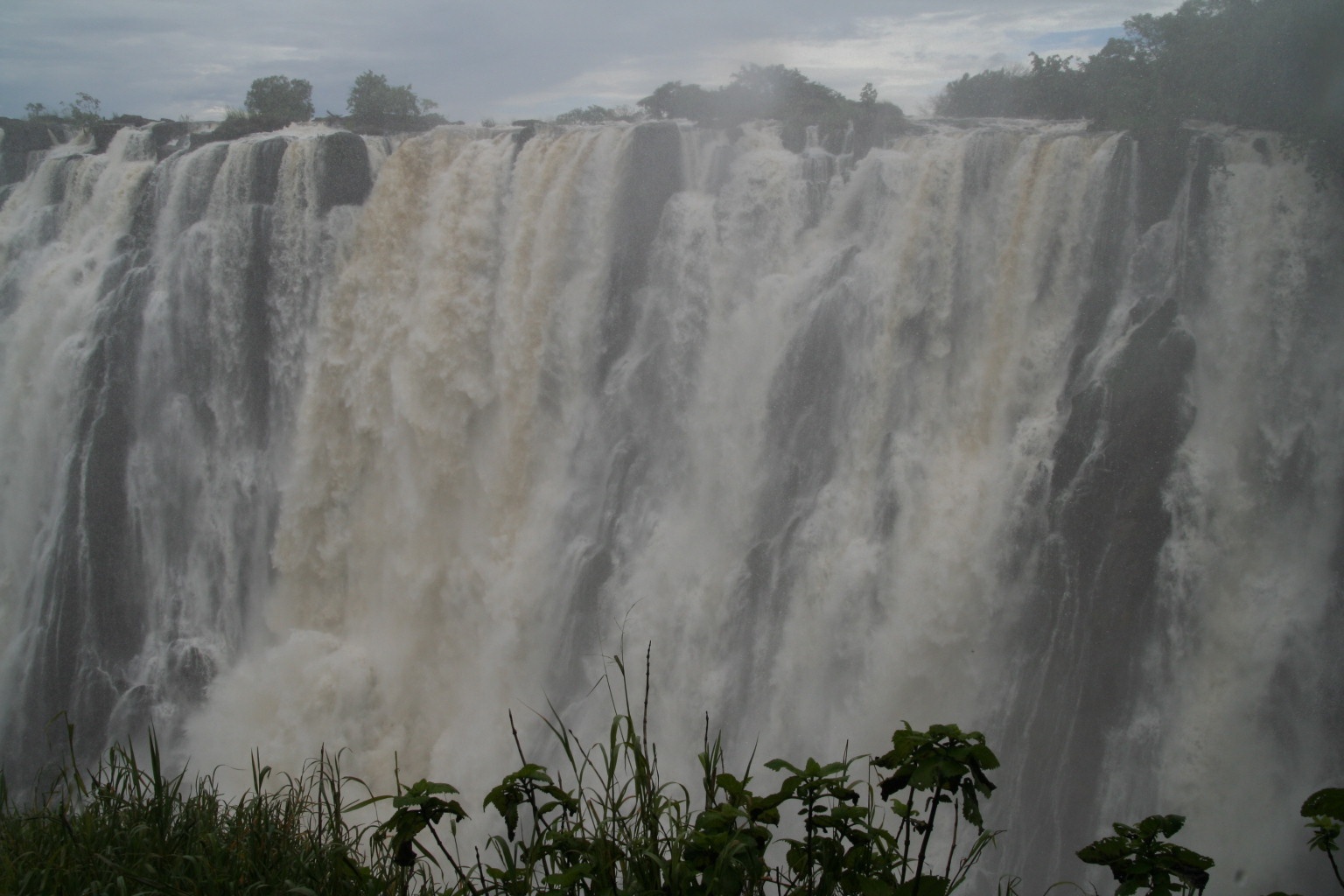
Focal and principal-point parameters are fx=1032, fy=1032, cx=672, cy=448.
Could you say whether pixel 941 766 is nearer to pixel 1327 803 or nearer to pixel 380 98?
pixel 1327 803

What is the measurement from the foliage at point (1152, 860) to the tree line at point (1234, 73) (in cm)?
761

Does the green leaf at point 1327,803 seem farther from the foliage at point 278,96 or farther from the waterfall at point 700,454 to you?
the foliage at point 278,96

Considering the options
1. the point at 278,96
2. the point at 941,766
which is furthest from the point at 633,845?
the point at 278,96

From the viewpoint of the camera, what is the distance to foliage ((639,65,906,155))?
11.3 meters

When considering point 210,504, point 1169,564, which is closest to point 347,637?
point 210,504

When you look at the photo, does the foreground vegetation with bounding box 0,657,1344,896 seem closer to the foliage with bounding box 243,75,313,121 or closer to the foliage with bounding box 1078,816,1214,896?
the foliage with bounding box 1078,816,1214,896

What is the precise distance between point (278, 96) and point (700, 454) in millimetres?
16266

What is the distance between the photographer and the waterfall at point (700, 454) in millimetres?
8133

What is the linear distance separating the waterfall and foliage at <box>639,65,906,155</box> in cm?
46

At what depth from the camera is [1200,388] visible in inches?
334

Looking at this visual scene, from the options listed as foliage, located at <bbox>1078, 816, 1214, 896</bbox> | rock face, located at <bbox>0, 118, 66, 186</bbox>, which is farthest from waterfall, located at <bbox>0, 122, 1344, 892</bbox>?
foliage, located at <bbox>1078, 816, 1214, 896</bbox>

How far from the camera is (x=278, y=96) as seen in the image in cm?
2222

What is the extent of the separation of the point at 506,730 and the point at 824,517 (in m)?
4.03

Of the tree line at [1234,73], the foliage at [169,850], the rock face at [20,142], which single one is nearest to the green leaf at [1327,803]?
the foliage at [169,850]
